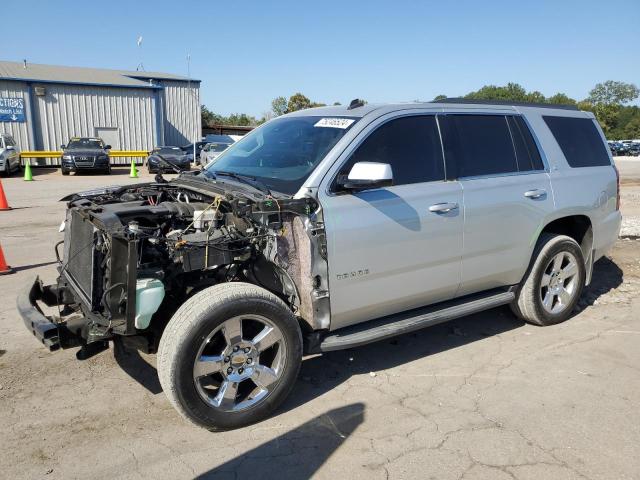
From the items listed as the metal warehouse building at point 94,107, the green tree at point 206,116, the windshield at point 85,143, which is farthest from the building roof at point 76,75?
the green tree at point 206,116

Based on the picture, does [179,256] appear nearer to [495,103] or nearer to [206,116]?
[495,103]

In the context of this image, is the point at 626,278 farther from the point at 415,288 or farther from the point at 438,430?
the point at 438,430

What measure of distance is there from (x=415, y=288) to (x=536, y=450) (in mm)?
1361

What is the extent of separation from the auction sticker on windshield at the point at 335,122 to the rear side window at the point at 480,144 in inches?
33.8

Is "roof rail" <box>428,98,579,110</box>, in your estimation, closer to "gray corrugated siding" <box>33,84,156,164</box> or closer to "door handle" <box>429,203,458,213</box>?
A: "door handle" <box>429,203,458,213</box>

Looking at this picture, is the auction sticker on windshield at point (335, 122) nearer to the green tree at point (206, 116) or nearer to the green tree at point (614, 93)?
the green tree at point (206, 116)

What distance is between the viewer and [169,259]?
3.29 meters

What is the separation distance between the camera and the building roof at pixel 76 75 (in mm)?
30539

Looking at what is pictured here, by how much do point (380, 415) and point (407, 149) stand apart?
6.40 feet

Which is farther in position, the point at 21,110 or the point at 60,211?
the point at 21,110

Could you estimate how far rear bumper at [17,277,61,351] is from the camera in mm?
3114

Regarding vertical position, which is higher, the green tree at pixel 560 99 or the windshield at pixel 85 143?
the green tree at pixel 560 99

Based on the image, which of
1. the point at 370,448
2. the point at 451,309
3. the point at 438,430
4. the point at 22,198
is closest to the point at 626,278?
the point at 451,309

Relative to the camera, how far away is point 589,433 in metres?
3.30
